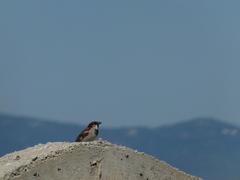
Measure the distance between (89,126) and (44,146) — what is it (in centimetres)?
152

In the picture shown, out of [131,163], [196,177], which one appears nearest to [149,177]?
[131,163]

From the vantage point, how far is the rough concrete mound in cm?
1345

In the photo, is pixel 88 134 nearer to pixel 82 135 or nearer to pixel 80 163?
pixel 82 135

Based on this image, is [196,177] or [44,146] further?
[196,177]

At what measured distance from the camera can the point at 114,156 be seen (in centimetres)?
1416

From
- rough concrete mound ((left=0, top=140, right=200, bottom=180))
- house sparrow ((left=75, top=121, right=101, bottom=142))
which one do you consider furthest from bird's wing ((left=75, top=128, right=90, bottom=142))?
rough concrete mound ((left=0, top=140, right=200, bottom=180))

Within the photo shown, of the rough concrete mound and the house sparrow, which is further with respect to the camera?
the house sparrow

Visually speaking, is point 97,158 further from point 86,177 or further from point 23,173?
point 23,173

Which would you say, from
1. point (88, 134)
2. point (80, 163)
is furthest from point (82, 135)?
point (80, 163)

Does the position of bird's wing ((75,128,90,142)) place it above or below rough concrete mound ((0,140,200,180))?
above

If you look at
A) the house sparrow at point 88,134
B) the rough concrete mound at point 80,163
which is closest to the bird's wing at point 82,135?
the house sparrow at point 88,134

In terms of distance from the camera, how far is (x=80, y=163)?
13.8 m

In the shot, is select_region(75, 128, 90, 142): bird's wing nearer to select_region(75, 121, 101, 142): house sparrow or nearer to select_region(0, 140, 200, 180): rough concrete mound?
select_region(75, 121, 101, 142): house sparrow

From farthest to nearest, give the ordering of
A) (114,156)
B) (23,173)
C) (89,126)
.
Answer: (89,126) → (114,156) → (23,173)
